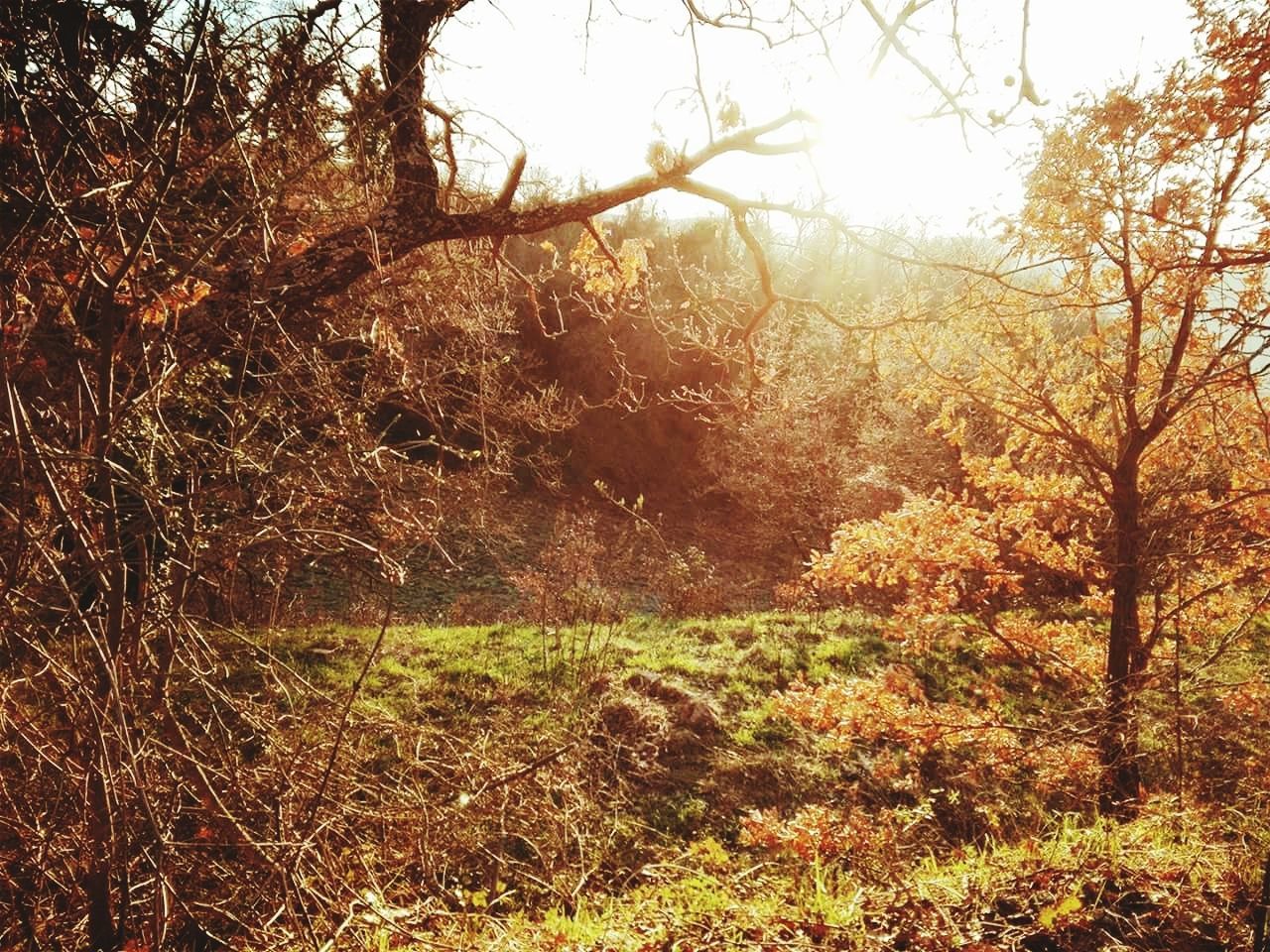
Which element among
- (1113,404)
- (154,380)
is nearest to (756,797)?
(1113,404)

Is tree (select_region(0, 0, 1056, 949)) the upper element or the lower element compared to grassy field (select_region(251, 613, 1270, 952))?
upper

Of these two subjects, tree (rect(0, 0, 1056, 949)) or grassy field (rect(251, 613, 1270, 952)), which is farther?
grassy field (rect(251, 613, 1270, 952))

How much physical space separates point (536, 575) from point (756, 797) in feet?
17.6

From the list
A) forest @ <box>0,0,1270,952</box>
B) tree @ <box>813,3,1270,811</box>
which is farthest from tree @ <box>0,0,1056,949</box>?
tree @ <box>813,3,1270,811</box>

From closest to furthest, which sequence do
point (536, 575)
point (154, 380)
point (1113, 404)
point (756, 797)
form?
1. point (154, 380)
2. point (1113, 404)
3. point (756, 797)
4. point (536, 575)

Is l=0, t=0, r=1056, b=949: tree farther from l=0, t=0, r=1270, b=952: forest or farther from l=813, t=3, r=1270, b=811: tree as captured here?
l=813, t=3, r=1270, b=811: tree

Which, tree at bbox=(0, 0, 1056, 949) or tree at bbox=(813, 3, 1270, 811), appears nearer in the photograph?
tree at bbox=(0, 0, 1056, 949)

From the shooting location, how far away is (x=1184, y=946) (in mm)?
1982

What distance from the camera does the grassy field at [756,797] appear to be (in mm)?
2303

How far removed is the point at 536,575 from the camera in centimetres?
992

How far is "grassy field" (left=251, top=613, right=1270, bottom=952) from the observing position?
90.7 inches

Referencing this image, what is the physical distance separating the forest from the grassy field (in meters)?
0.04

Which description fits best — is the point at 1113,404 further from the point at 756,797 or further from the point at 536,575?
the point at 536,575

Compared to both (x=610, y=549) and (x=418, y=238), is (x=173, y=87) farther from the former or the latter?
(x=610, y=549)
